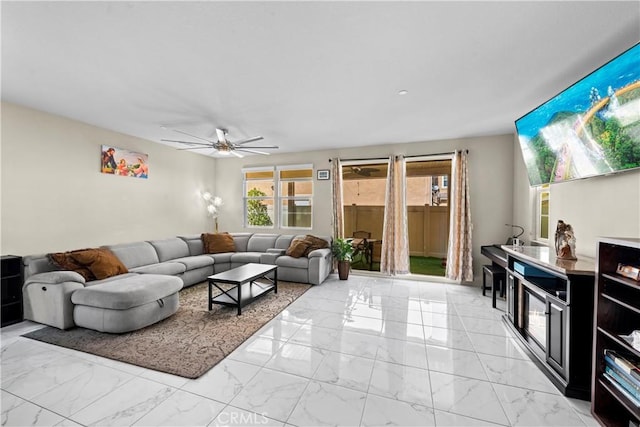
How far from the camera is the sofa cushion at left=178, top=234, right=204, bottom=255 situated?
17.0ft

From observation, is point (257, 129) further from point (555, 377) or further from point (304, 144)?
point (555, 377)

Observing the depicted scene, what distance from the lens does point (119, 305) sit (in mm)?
2611

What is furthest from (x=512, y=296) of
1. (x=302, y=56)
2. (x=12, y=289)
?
(x=12, y=289)

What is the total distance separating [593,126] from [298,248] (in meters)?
4.11

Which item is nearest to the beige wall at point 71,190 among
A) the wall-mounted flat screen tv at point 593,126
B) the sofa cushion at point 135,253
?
the sofa cushion at point 135,253

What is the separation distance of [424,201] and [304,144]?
14.6ft

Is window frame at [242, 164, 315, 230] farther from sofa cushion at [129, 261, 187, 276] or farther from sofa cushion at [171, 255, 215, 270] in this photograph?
sofa cushion at [129, 261, 187, 276]

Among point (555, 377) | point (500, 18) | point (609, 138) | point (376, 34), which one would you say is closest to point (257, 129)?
point (376, 34)

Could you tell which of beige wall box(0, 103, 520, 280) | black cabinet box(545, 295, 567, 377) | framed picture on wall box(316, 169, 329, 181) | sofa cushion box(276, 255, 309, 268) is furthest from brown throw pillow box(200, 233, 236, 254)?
black cabinet box(545, 295, 567, 377)

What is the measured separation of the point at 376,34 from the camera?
185cm

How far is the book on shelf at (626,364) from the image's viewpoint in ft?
4.67

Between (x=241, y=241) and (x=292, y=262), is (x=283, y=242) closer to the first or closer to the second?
(x=292, y=262)

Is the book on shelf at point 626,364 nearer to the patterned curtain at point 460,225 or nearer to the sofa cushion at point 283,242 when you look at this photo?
the patterned curtain at point 460,225

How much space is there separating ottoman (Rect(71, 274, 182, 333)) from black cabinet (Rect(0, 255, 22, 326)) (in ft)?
2.76
